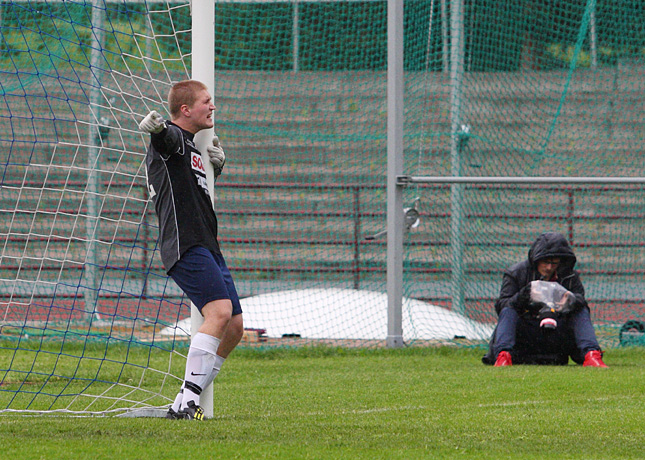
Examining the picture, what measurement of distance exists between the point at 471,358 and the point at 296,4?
198 inches

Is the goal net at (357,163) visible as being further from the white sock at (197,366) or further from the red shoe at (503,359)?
the white sock at (197,366)

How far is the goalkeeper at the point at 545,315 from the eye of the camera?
7059 millimetres

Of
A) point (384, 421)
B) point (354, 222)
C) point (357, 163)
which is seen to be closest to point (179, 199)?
point (384, 421)

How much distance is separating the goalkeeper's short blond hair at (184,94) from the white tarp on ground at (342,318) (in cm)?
508

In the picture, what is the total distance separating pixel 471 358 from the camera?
25.7 feet

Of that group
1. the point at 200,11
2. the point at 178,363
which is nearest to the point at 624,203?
the point at 178,363

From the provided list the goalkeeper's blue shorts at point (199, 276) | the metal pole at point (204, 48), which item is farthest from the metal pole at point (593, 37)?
the goalkeeper's blue shorts at point (199, 276)

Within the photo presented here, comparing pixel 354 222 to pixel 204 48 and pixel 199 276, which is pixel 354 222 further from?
pixel 199 276

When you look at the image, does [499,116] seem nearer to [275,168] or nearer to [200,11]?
[275,168]

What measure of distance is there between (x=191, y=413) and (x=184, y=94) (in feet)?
4.99

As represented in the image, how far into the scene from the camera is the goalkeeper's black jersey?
4402mm

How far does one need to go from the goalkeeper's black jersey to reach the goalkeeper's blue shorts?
33mm

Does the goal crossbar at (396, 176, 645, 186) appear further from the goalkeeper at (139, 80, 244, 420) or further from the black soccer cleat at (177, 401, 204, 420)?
the black soccer cleat at (177, 401, 204, 420)

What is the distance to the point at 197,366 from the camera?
435 centimetres
